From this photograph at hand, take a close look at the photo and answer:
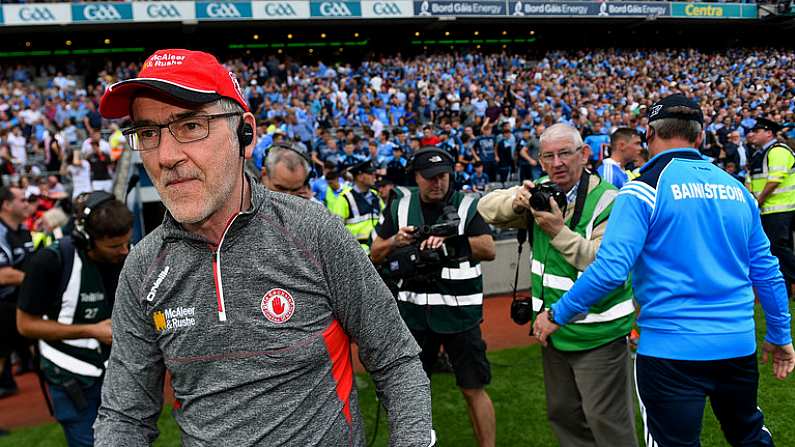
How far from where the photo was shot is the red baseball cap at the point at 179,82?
4.32ft

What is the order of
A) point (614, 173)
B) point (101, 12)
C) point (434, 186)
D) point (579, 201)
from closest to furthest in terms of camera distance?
1. point (579, 201)
2. point (434, 186)
3. point (614, 173)
4. point (101, 12)

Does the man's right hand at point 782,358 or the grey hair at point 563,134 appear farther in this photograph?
the grey hair at point 563,134

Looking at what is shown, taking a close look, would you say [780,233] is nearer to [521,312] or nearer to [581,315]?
[521,312]

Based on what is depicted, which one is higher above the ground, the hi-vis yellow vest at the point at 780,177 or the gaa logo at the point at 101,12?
the gaa logo at the point at 101,12

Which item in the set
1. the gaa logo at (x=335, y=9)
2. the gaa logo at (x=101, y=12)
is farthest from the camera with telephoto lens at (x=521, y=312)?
the gaa logo at (x=335, y=9)

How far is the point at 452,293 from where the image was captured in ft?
12.5

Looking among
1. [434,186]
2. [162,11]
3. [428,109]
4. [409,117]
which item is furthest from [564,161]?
[162,11]

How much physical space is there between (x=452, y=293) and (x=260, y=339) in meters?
2.53

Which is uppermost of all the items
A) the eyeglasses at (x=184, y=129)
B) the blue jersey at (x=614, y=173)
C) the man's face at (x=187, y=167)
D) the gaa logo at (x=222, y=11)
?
the gaa logo at (x=222, y=11)

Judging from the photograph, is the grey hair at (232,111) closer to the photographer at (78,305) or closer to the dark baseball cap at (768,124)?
the photographer at (78,305)

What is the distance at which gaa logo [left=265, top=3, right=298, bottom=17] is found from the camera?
26578mm

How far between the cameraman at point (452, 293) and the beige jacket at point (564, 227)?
0.28 meters

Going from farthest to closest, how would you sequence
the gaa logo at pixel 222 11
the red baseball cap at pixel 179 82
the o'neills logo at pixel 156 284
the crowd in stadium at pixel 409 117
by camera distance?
the gaa logo at pixel 222 11, the crowd in stadium at pixel 409 117, the o'neills logo at pixel 156 284, the red baseball cap at pixel 179 82

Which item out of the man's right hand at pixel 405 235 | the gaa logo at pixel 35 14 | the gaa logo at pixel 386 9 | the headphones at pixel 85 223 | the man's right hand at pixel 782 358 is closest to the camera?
the man's right hand at pixel 782 358
